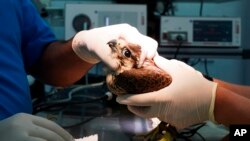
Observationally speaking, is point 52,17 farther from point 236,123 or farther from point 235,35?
point 236,123

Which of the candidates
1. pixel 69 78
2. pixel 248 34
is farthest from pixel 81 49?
pixel 248 34

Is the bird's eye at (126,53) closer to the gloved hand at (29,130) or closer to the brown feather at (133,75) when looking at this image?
the brown feather at (133,75)

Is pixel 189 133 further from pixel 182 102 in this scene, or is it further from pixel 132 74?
pixel 132 74

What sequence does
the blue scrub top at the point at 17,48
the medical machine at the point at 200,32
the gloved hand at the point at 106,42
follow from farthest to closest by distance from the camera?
the medical machine at the point at 200,32
the blue scrub top at the point at 17,48
the gloved hand at the point at 106,42

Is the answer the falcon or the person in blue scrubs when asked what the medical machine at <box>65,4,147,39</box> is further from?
the falcon

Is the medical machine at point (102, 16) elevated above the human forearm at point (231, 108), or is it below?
above

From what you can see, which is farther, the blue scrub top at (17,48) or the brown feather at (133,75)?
the blue scrub top at (17,48)

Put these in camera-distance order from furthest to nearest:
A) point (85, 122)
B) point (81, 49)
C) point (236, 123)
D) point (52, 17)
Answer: point (52, 17) → point (85, 122) → point (81, 49) → point (236, 123)

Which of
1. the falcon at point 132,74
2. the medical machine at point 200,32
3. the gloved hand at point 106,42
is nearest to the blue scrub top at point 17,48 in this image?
the gloved hand at point 106,42
